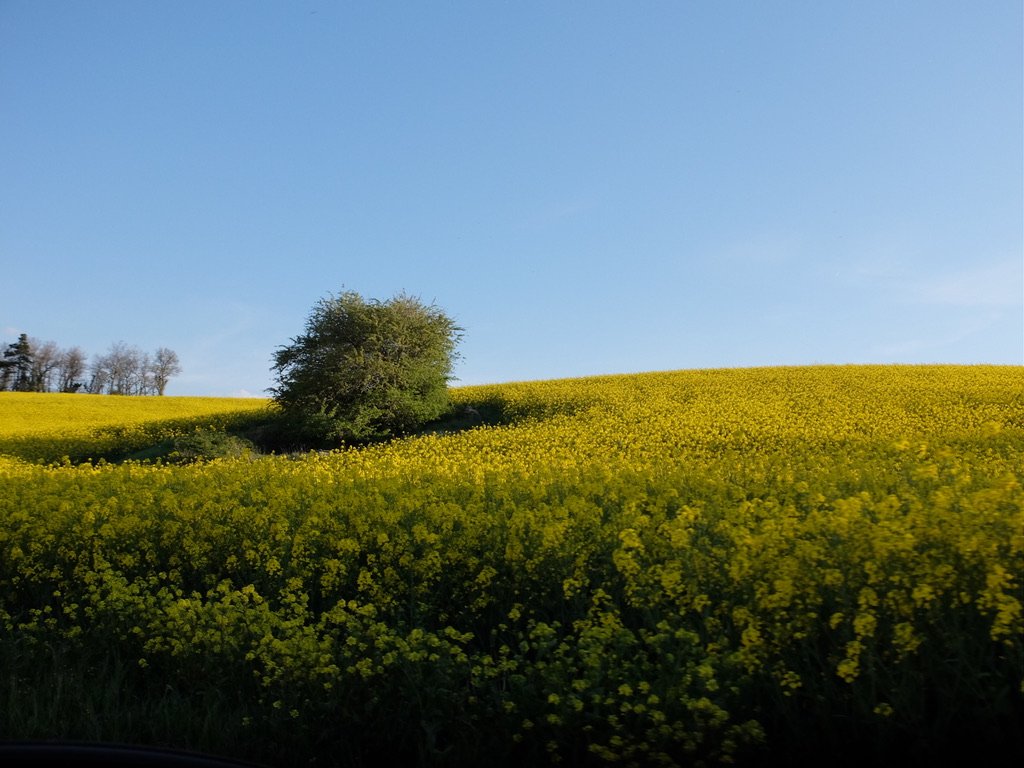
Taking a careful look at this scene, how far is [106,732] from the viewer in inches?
171

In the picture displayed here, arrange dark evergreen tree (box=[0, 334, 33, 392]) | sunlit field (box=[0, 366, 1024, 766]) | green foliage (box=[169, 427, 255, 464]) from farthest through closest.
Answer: dark evergreen tree (box=[0, 334, 33, 392]), green foliage (box=[169, 427, 255, 464]), sunlit field (box=[0, 366, 1024, 766])

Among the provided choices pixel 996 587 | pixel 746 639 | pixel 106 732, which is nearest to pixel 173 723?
pixel 106 732

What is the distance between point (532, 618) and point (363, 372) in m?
19.5

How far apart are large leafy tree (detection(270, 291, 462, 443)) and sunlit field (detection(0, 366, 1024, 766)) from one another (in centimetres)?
1447

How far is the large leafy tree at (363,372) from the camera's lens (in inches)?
939

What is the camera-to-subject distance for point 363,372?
24078mm

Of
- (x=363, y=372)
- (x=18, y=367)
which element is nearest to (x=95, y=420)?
(x=363, y=372)

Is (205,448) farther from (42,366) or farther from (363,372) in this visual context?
(42,366)

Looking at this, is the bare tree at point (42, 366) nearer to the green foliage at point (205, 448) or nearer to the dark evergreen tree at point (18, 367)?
the dark evergreen tree at point (18, 367)

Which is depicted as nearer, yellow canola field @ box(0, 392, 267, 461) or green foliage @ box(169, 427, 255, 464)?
green foliage @ box(169, 427, 255, 464)

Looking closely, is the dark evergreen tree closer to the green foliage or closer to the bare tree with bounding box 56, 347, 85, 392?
the bare tree with bounding box 56, 347, 85, 392

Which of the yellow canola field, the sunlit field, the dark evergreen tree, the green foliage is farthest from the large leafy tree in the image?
the dark evergreen tree

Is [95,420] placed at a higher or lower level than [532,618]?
higher

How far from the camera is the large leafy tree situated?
23.9 meters
